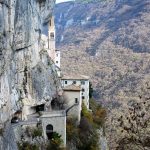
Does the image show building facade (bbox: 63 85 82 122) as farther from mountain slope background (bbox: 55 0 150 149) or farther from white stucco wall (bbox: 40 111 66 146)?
mountain slope background (bbox: 55 0 150 149)

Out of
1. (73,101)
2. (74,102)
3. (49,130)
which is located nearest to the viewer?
(49,130)

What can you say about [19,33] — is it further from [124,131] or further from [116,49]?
[116,49]

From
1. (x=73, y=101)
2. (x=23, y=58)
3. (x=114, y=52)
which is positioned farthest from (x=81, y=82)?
(x=114, y=52)

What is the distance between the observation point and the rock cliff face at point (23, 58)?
3055 cm

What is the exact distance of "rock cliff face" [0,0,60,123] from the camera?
3055cm

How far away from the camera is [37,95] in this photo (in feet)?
136

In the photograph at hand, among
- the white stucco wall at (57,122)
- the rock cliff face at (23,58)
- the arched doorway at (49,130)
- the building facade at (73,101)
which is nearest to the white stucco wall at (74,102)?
the building facade at (73,101)

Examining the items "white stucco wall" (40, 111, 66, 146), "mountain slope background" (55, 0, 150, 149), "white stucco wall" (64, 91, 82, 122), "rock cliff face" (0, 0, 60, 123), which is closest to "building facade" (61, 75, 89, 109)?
"rock cliff face" (0, 0, 60, 123)

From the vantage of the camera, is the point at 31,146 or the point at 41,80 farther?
the point at 41,80

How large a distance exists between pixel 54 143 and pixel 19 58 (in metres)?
7.17

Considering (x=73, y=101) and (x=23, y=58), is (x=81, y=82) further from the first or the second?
(x=23, y=58)

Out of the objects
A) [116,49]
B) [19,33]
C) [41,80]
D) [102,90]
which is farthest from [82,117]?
[116,49]

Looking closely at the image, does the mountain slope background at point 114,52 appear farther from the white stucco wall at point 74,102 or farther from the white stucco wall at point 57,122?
the white stucco wall at point 57,122

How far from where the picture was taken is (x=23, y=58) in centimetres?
3800
